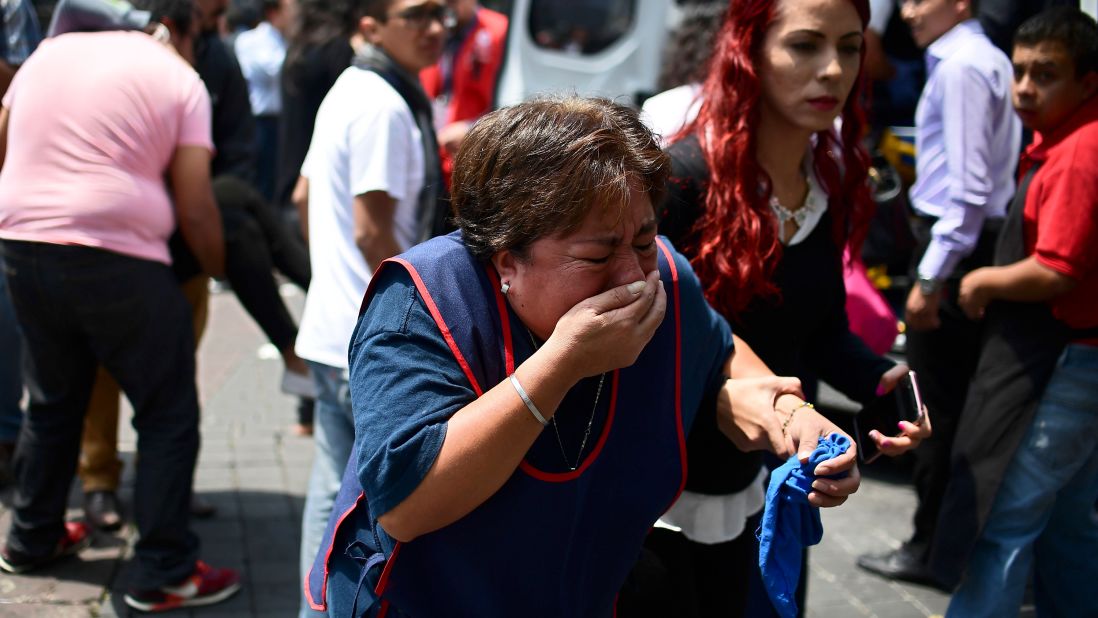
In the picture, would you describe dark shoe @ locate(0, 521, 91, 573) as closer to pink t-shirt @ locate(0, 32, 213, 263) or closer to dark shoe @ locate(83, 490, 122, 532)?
dark shoe @ locate(83, 490, 122, 532)

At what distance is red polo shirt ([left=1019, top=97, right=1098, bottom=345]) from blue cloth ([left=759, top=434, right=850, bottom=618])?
123cm

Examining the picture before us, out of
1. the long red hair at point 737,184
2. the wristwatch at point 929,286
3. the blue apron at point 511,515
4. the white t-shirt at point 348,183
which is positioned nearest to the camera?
the blue apron at point 511,515

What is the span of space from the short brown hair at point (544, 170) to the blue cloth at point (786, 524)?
1.74ft

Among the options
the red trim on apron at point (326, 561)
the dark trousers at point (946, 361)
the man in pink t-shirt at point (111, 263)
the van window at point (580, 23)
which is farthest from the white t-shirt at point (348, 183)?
the van window at point (580, 23)

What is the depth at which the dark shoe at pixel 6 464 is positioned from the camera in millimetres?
4414

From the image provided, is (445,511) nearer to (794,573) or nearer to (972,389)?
(794,573)

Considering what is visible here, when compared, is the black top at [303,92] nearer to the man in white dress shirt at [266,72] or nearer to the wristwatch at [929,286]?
the wristwatch at [929,286]

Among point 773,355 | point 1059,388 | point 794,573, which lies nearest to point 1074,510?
point 1059,388

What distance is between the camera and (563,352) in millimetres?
1656

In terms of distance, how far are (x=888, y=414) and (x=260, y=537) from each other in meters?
2.73

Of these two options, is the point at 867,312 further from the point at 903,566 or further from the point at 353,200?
the point at 353,200

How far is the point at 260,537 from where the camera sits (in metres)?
4.22

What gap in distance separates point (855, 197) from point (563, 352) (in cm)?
132

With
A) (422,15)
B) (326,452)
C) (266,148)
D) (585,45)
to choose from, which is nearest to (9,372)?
(326,452)
